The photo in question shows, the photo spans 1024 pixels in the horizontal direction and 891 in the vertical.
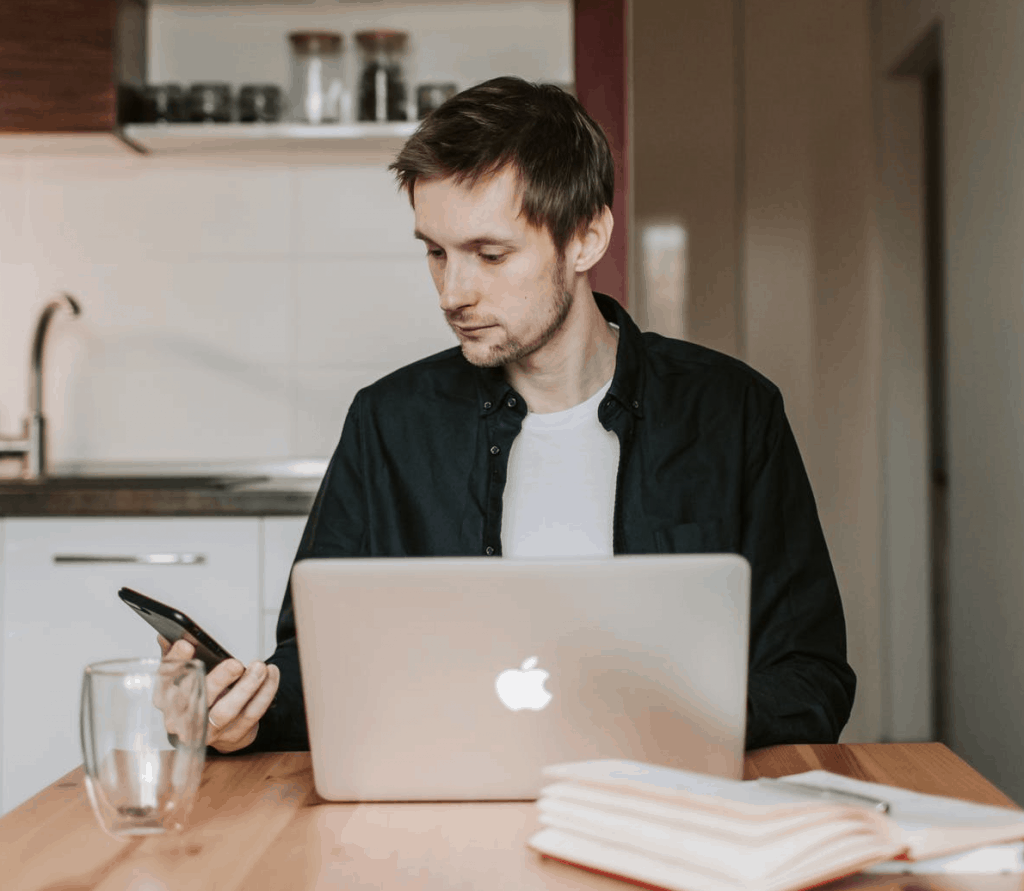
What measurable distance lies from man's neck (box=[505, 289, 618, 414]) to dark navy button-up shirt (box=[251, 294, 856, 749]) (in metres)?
0.04

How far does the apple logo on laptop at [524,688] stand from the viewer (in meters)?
0.84

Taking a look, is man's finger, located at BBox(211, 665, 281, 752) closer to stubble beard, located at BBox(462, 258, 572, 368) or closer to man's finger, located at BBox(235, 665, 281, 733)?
man's finger, located at BBox(235, 665, 281, 733)

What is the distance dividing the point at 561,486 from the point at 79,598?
123 cm

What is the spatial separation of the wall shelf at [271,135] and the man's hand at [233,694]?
1947 mm

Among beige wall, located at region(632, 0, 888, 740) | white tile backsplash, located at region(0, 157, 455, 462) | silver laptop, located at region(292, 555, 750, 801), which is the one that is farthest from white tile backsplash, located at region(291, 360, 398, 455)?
silver laptop, located at region(292, 555, 750, 801)

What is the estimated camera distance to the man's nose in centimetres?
143

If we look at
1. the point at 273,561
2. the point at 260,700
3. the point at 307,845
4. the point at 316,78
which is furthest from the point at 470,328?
the point at 316,78

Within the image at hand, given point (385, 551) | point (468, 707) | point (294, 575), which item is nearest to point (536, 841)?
point (468, 707)

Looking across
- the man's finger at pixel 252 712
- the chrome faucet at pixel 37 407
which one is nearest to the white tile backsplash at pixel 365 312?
the chrome faucet at pixel 37 407

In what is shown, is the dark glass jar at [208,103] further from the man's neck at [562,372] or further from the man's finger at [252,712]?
the man's finger at [252,712]

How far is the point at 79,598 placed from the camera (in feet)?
7.43

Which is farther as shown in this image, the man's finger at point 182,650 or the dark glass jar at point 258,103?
the dark glass jar at point 258,103

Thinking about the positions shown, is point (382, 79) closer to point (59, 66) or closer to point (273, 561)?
point (59, 66)

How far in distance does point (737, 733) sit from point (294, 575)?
35 centimetres
